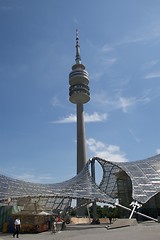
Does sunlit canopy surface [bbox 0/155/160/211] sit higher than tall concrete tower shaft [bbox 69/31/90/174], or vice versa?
tall concrete tower shaft [bbox 69/31/90/174]

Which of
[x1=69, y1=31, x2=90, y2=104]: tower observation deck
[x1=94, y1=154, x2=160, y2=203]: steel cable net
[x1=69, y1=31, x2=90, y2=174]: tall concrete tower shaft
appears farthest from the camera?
[x1=69, y1=31, x2=90, y2=104]: tower observation deck

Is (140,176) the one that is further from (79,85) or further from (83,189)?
(79,85)

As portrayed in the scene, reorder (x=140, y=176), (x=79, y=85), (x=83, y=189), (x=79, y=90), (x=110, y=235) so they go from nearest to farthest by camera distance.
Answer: (x=110, y=235)
(x=83, y=189)
(x=140, y=176)
(x=79, y=90)
(x=79, y=85)

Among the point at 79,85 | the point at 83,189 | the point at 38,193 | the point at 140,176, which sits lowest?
the point at 38,193

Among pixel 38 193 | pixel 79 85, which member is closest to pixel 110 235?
pixel 38 193

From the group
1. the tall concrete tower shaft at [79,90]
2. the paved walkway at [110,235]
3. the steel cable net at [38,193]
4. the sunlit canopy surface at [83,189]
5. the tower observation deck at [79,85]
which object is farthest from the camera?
the tower observation deck at [79,85]

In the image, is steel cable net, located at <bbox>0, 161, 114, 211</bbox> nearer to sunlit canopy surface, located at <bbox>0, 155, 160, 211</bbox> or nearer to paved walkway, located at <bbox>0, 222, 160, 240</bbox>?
sunlit canopy surface, located at <bbox>0, 155, 160, 211</bbox>

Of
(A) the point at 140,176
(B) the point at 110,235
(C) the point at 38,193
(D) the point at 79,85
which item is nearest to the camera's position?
(B) the point at 110,235

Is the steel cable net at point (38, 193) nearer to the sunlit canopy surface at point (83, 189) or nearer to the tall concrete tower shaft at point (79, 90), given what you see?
the sunlit canopy surface at point (83, 189)

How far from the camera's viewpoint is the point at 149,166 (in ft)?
162

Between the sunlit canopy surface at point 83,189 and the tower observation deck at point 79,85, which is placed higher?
the tower observation deck at point 79,85

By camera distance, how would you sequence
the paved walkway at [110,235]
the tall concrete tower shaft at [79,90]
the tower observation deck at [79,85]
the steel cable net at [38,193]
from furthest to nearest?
the tower observation deck at [79,85] → the tall concrete tower shaft at [79,90] → the steel cable net at [38,193] → the paved walkway at [110,235]

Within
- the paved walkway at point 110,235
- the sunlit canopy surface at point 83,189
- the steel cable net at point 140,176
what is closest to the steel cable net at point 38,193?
the sunlit canopy surface at point 83,189

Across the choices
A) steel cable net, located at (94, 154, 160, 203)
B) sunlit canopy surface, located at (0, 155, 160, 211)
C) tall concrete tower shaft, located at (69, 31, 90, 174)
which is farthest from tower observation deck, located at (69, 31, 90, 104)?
sunlit canopy surface, located at (0, 155, 160, 211)
